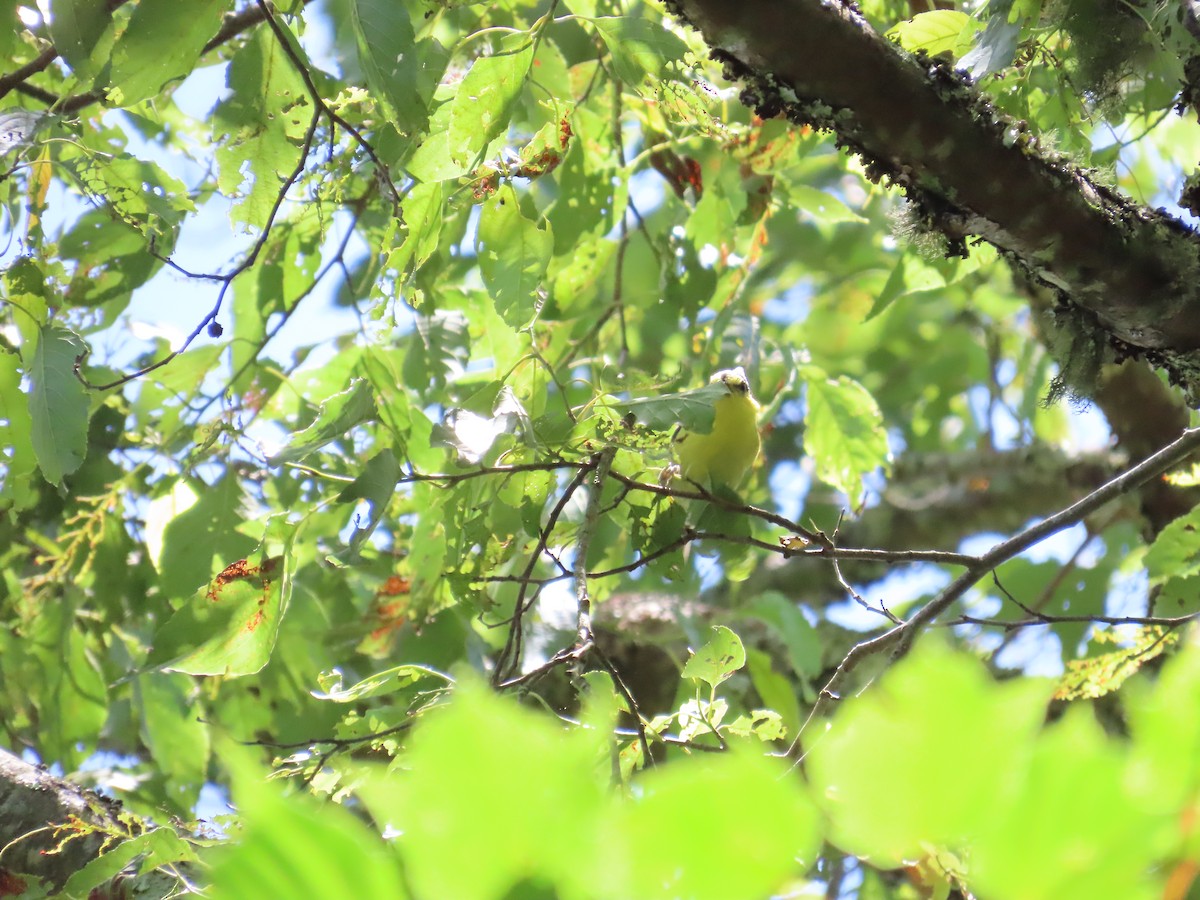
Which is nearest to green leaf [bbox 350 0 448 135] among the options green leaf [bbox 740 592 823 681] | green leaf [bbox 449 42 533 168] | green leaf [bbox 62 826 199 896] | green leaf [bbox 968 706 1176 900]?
green leaf [bbox 449 42 533 168]

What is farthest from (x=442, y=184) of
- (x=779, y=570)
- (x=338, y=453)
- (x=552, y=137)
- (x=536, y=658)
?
(x=779, y=570)

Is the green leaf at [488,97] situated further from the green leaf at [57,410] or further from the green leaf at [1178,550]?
the green leaf at [1178,550]

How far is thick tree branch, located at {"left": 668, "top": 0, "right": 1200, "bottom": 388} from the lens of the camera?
1157 millimetres

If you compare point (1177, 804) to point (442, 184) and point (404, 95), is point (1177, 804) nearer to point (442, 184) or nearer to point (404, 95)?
point (404, 95)

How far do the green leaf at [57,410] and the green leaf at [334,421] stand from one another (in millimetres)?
268

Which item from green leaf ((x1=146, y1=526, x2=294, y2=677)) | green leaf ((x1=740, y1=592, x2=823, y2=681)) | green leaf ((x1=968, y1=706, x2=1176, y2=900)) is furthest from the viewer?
green leaf ((x1=740, y1=592, x2=823, y2=681))

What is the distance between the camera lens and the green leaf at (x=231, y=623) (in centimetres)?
133

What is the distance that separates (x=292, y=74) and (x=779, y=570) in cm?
268

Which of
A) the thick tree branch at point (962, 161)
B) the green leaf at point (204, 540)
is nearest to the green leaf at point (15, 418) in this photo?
the green leaf at point (204, 540)

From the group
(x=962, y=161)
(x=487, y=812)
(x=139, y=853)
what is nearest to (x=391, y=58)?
(x=962, y=161)

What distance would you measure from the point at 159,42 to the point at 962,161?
97cm

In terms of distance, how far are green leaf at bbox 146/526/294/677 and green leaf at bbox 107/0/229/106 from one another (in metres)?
0.59

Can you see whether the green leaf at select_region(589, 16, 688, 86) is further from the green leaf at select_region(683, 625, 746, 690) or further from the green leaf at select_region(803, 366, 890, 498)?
the green leaf at select_region(803, 366, 890, 498)

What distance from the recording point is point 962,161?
1.23m
